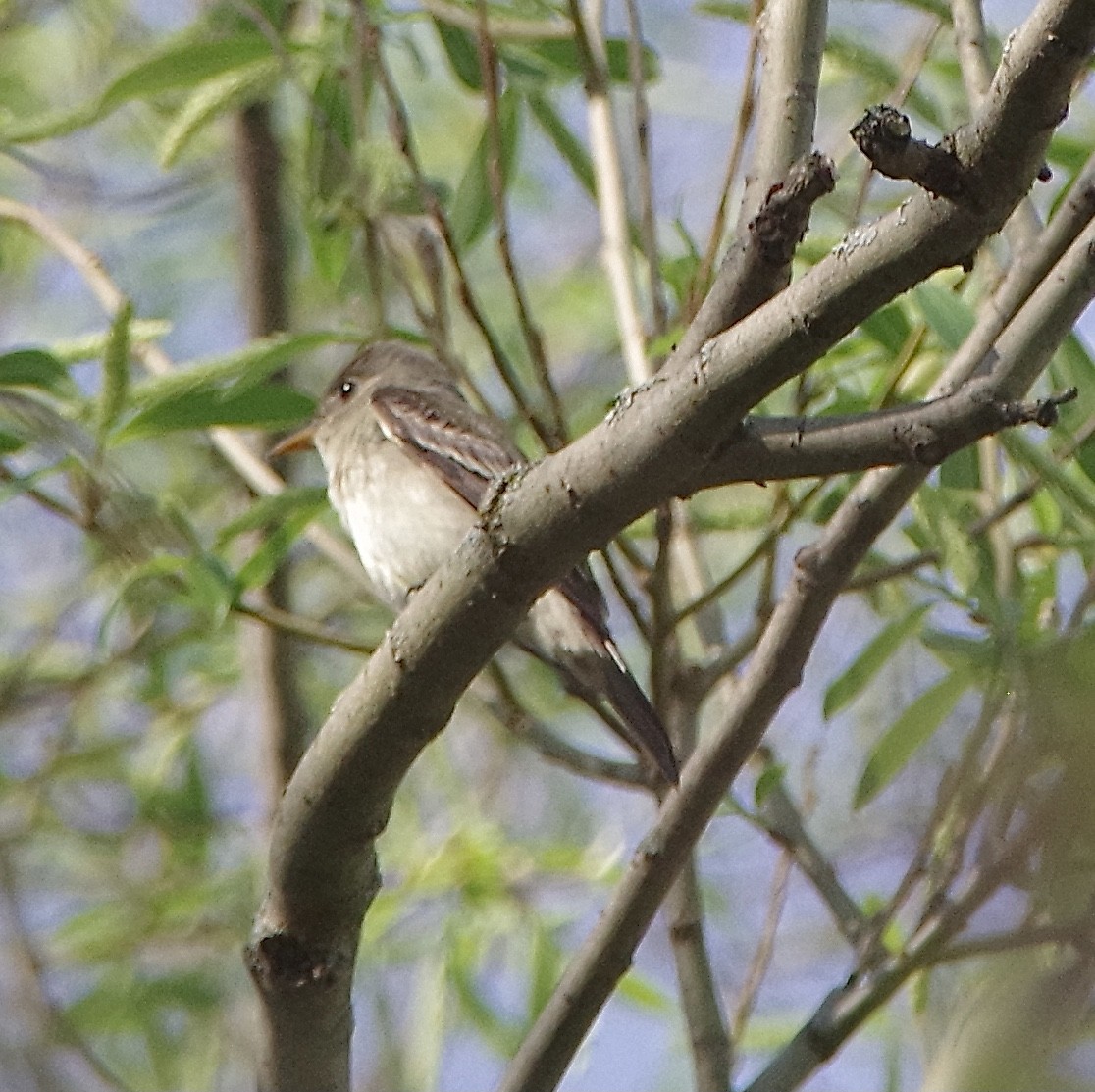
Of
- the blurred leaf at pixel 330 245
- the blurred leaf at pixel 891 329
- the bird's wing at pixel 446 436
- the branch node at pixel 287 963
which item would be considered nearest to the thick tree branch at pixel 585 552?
the branch node at pixel 287 963

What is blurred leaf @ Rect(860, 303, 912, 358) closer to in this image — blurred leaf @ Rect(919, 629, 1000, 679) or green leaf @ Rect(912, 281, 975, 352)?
green leaf @ Rect(912, 281, 975, 352)

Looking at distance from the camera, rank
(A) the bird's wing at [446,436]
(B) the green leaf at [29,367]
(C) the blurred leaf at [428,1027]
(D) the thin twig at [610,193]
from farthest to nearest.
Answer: (A) the bird's wing at [446,436]
(C) the blurred leaf at [428,1027]
(D) the thin twig at [610,193]
(B) the green leaf at [29,367]

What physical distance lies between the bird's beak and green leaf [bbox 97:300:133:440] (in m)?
1.85

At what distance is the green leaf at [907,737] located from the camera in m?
3.41

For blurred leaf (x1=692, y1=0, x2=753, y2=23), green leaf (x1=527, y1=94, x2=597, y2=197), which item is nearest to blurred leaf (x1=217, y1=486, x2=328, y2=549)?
green leaf (x1=527, y1=94, x2=597, y2=197)

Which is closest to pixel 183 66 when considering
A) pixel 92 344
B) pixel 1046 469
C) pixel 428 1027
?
pixel 92 344

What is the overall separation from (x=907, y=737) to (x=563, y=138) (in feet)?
5.10

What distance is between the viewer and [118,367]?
3.33 meters

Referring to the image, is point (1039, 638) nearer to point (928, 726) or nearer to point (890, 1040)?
point (928, 726)

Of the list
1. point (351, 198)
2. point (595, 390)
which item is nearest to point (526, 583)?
point (351, 198)

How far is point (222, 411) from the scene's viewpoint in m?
3.67

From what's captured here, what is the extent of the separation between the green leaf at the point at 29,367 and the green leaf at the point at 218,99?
1.93 ft

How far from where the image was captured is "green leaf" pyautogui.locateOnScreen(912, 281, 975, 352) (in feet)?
10.3

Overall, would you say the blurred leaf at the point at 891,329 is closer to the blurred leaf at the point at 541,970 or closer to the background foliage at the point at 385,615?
the background foliage at the point at 385,615
